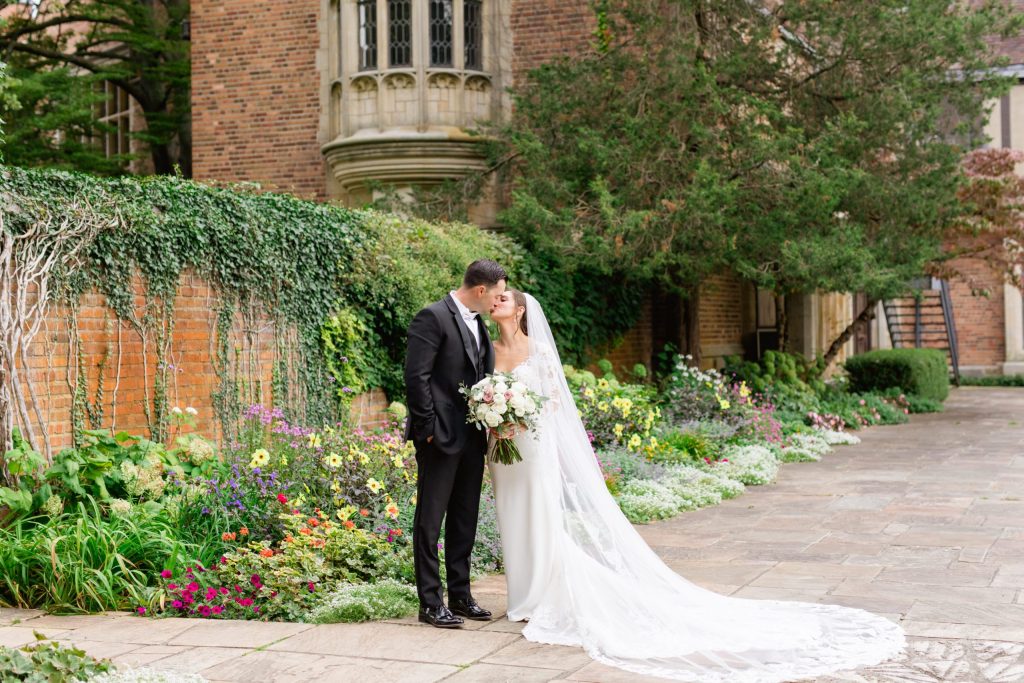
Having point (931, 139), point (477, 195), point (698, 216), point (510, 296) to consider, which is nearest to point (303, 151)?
point (477, 195)

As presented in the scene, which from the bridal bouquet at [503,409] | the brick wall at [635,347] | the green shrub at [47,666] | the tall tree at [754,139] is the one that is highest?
the tall tree at [754,139]

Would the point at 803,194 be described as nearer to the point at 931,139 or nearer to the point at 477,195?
the point at 931,139

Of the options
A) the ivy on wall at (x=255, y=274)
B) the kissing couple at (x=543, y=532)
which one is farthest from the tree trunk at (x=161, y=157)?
the kissing couple at (x=543, y=532)

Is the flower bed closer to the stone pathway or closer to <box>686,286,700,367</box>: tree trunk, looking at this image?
the stone pathway

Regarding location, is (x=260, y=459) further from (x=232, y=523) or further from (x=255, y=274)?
(x=255, y=274)

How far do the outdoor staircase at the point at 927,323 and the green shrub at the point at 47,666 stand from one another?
23124 millimetres

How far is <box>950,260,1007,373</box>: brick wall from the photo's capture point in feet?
92.3

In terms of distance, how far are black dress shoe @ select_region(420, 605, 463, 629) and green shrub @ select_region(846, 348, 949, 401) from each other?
49.8 ft

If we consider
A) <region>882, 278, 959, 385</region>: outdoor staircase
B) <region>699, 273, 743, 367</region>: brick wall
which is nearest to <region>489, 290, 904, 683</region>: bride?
<region>699, 273, 743, 367</region>: brick wall

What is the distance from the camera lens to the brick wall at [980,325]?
92.3 ft

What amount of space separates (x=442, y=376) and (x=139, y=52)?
16.5 meters

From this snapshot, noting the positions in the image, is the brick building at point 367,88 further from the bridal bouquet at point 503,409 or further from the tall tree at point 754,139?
the bridal bouquet at point 503,409

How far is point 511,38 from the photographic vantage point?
1648 cm

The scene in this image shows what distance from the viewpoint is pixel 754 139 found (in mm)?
13922
